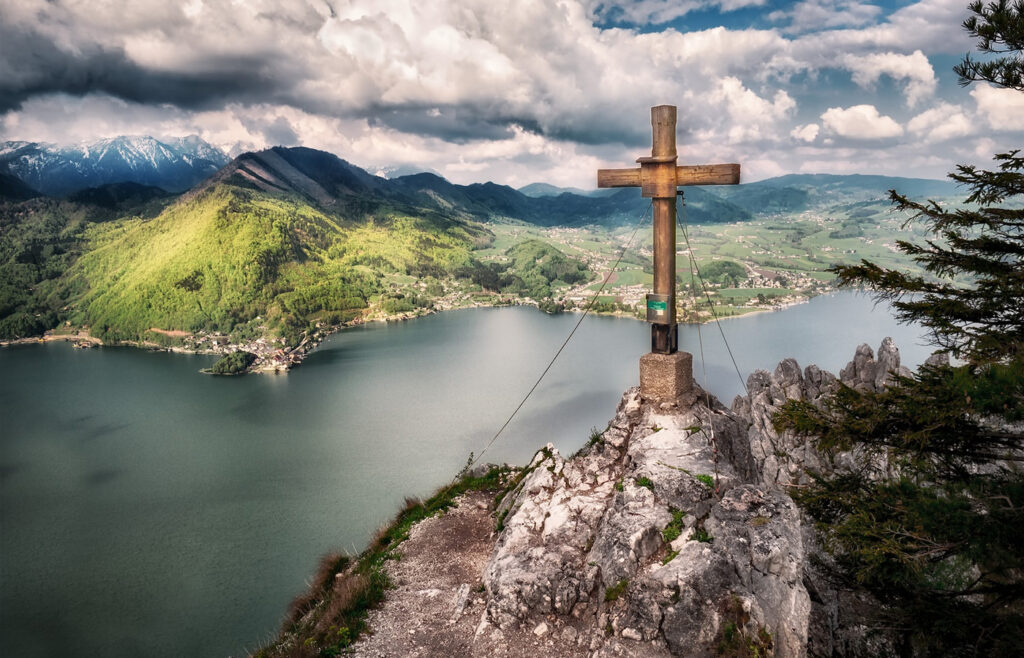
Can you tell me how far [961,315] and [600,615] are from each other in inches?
268

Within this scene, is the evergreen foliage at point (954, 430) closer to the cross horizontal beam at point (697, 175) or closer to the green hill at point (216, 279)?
the cross horizontal beam at point (697, 175)

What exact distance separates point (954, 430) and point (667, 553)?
4511 mm

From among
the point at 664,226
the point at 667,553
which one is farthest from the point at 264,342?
the point at 667,553

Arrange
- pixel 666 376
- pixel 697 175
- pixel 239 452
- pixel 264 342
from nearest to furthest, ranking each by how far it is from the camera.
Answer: pixel 697 175
pixel 666 376
pixel 239 452
pixel 264 342

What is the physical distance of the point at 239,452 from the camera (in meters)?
56.9

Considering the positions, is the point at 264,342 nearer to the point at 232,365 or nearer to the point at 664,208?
the point at 232,365

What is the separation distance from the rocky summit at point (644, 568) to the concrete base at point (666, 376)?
278mm

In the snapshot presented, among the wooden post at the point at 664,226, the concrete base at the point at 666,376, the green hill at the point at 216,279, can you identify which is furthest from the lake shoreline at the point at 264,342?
the wooden post at the point at 664,226

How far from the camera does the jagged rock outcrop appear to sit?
836 cm

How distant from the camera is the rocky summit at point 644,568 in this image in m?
8.39

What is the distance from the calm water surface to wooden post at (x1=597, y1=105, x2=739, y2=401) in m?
16.4

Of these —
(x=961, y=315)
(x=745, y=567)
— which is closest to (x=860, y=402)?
(x=961, y=315)

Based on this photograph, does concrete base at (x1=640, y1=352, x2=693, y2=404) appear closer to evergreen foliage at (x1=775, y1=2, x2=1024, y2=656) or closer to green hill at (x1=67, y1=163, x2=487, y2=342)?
evergreen foliage at (x1=775, y1=2, x2=1024, y2=656)

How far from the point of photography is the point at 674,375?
1199 cm
